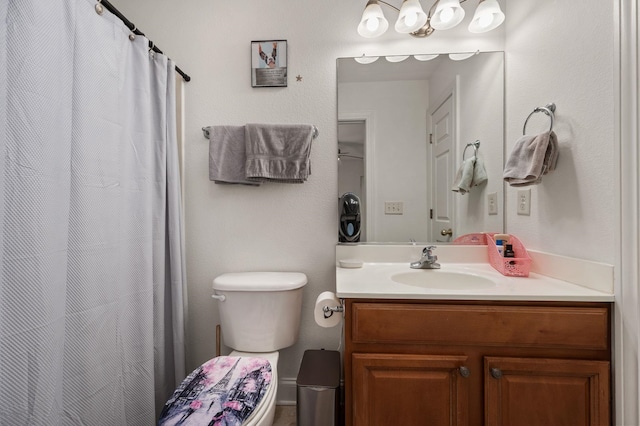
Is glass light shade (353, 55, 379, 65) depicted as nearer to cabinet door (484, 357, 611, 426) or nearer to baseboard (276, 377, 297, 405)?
cabinet door (484, 357, 611, 426)

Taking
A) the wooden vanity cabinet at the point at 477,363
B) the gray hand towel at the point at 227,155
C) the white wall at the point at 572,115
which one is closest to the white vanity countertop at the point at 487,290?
the wooden vanity cabinet at the point at 477,363

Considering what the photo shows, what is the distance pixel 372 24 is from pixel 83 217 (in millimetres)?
1437

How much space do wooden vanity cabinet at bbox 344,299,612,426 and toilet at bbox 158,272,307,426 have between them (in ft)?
1.09

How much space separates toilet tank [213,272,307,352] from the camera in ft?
4.10

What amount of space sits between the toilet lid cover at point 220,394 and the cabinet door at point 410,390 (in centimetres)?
35

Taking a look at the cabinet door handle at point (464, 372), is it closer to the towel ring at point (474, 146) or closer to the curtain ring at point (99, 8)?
the towel ring at point (474, 146)

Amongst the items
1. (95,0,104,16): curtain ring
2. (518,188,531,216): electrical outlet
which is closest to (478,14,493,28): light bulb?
(518,188,531,216): electrical outlet

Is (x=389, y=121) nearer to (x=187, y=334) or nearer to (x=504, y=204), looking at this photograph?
(x=504, y=204)

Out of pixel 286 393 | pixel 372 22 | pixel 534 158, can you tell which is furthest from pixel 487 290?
pixel 372 22

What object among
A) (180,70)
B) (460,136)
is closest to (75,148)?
(180,70)

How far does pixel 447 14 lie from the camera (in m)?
1.22

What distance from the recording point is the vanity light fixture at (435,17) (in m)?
1.21

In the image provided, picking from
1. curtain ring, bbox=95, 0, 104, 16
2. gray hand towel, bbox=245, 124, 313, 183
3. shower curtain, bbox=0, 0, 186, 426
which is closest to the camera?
shower curtain, bbox=0, 0, 186, 426

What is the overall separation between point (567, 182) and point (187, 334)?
6.29ft
